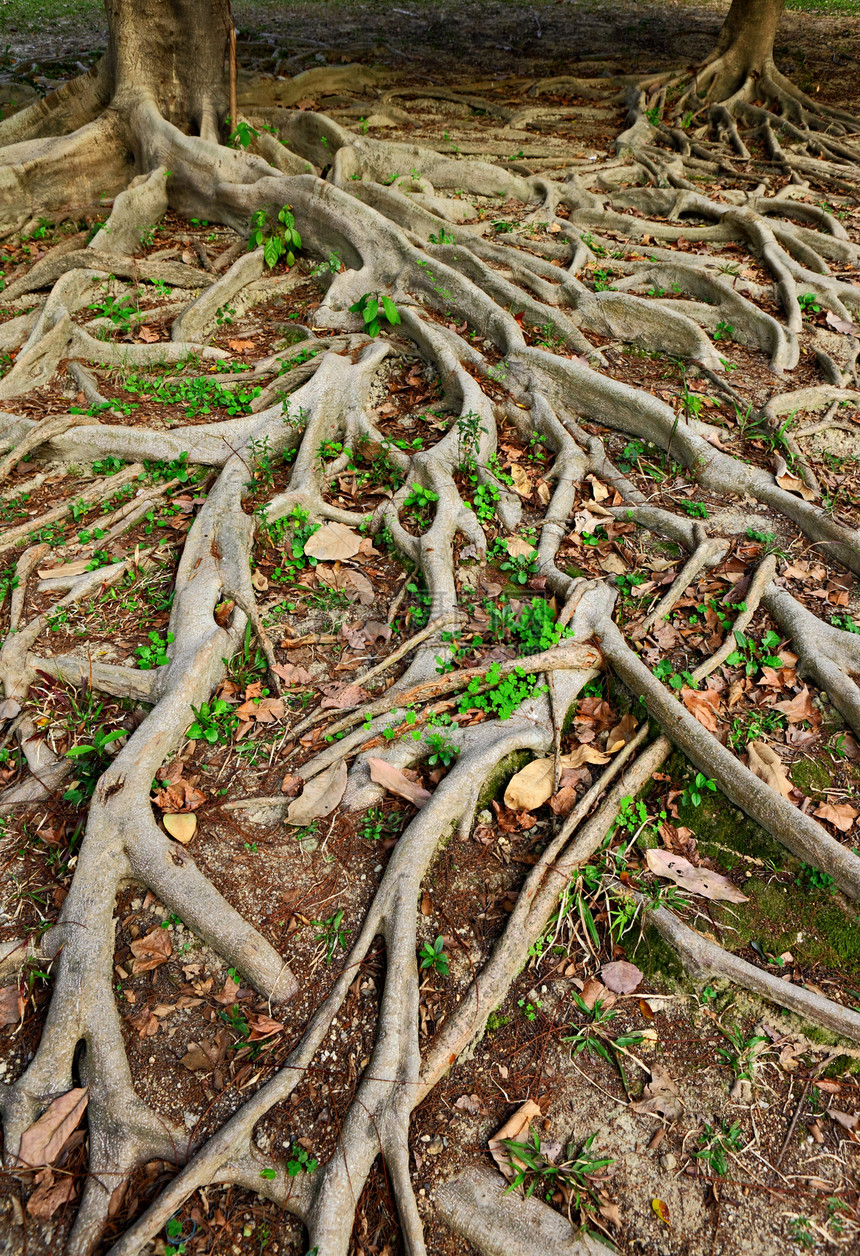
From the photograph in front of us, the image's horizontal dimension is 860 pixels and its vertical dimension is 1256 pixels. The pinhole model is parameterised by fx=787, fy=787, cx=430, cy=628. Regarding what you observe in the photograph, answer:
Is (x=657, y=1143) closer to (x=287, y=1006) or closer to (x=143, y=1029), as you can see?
(x=287, y=1006)

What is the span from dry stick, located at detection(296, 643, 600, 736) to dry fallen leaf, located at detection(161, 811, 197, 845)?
0.61 meters

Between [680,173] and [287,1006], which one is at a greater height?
[680,173]

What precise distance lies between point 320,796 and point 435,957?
0.75 m

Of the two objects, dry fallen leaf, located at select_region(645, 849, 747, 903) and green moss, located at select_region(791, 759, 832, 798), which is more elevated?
green moss, located at select_region(791, 759, 832, 798)

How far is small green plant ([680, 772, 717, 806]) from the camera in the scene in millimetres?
3109

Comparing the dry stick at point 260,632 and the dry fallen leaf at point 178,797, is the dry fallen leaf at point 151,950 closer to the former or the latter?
the dry fallen leaf at point 178,797

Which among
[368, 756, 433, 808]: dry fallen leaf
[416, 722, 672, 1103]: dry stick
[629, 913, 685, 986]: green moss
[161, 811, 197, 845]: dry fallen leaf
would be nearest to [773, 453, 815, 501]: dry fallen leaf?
[416, 722, 672, 1103]: dry stick

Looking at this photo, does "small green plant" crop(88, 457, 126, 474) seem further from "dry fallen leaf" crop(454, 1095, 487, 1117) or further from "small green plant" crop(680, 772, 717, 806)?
"dry fallen leaf" crop(454, 1095, 487, 1117)

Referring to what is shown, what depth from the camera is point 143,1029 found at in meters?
2.61

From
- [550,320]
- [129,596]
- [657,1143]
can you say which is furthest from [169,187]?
[657,1143]

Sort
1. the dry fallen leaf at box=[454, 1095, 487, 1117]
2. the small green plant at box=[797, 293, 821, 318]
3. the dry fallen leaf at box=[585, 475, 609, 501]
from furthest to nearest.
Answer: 1. the small green plant at box=[797, 293, 821, 318]
2. the dry fallen leaf at box=[585, 475, 609, 501]
3. the dry fallen leaf at box=[454, 1095, 487, 1117]

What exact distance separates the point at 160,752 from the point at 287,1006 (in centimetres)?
111

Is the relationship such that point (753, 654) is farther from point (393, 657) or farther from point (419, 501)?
point (419, 501)

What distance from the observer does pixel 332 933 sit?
280cm
